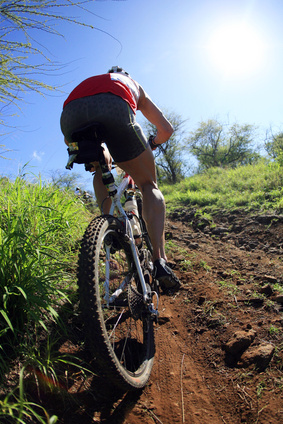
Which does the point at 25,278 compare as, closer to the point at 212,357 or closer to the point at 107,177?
the point at 107,177

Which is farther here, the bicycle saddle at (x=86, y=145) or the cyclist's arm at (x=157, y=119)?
the cyclist's arm at (x=157, y=119)

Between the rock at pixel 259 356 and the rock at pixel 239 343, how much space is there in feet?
0.14

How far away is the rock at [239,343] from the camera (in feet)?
5.60

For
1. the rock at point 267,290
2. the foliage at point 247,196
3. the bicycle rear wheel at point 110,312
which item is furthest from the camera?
the foliage at point 247,196

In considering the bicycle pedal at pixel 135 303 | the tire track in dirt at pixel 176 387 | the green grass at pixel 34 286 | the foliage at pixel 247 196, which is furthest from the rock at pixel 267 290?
the foliage at pixel 247 196

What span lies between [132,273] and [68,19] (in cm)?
253

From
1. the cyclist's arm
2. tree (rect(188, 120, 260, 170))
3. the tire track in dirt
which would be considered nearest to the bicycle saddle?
the cyclist's arm

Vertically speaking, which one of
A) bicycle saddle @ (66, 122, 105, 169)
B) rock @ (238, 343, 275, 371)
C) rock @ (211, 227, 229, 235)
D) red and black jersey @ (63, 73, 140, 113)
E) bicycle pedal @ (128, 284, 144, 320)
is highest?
red and black jersey @ (63, 73, 140, 113)

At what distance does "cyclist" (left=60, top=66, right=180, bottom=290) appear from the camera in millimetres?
1621

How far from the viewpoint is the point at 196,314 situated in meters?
2.22

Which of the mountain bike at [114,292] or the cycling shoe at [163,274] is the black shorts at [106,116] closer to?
the mountain bike at [114,292]

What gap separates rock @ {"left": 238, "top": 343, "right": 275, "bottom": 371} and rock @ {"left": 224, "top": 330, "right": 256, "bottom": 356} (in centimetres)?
4

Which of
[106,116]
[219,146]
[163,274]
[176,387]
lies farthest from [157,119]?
[219,146]

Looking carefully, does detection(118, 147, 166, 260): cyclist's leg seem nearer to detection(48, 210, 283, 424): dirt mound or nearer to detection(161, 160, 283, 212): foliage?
detection(48, 210, 283, 424): dirt mound
